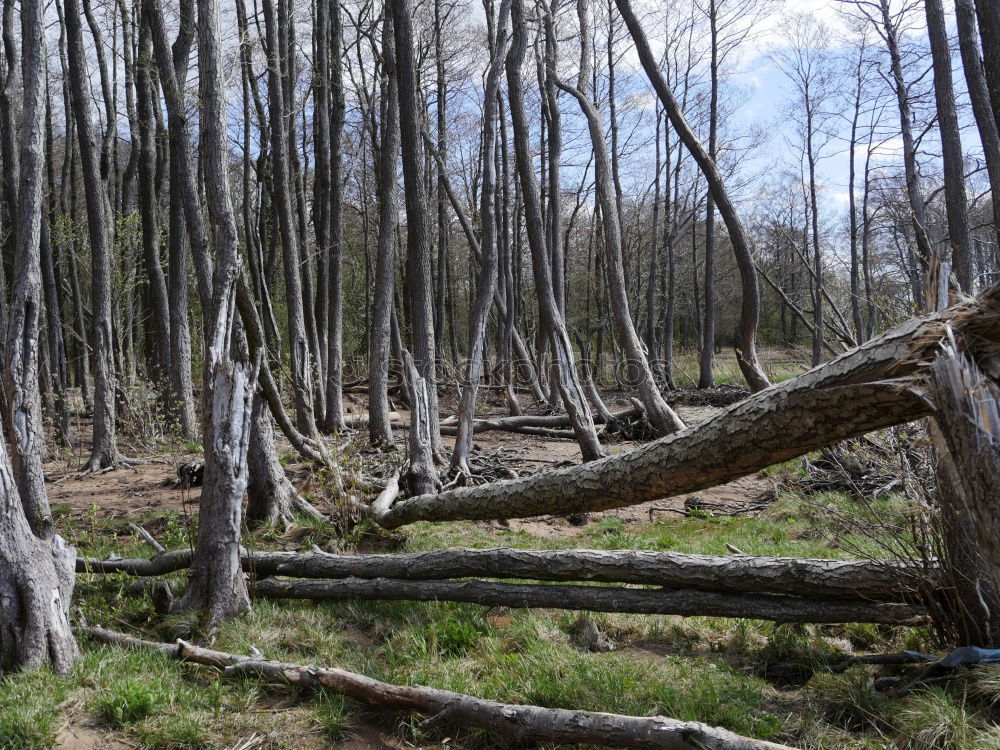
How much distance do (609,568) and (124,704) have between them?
2.84 metres

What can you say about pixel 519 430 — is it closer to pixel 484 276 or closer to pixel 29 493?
pixel 484 276

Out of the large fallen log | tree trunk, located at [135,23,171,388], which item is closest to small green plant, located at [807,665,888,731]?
the large fallen log

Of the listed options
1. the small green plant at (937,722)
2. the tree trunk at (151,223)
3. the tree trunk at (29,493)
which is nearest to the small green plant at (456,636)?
the tree trunk at (29,493)

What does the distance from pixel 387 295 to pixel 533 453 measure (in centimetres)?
388

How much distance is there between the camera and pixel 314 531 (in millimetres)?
6555

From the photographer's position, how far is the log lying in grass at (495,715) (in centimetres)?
284

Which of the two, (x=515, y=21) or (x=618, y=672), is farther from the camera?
(x=515, y=21)

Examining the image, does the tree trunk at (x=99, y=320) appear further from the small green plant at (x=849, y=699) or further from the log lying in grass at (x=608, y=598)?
the small green plant at (x=849, y=699)

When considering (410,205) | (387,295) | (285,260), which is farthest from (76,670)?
(285,260)

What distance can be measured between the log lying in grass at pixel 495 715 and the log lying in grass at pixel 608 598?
3.50 feet

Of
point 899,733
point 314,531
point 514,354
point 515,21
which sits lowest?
point 899,733

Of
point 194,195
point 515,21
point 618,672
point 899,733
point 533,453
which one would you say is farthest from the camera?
point 533,453

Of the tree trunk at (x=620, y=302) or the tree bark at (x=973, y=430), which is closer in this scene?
the tree bark at (x=973, y=430)

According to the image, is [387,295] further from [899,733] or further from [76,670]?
[899,733]
